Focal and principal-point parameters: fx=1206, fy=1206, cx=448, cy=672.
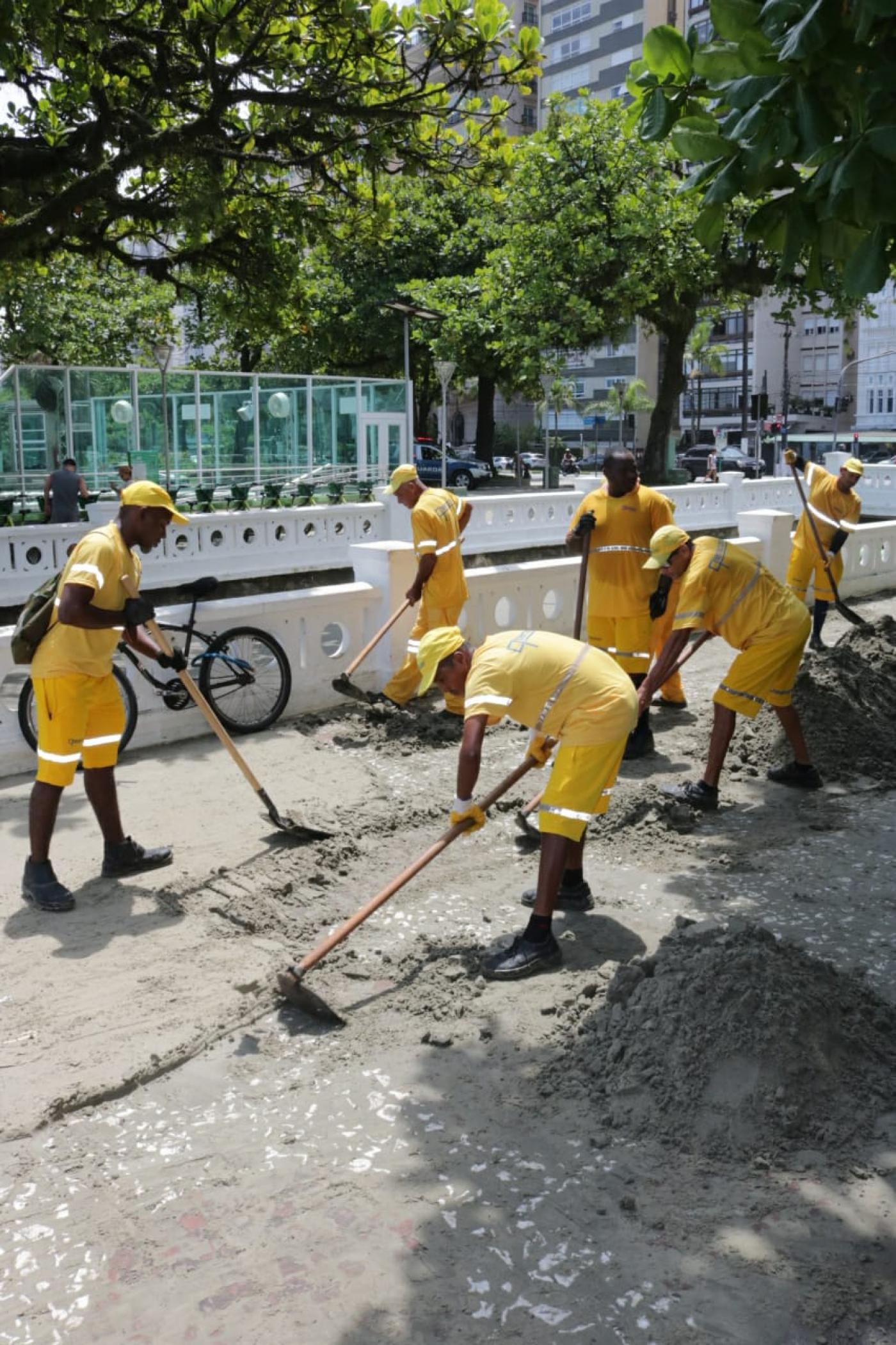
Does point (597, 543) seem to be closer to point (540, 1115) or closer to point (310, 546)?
point (540, 1115)

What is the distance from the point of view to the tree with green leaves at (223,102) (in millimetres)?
9266

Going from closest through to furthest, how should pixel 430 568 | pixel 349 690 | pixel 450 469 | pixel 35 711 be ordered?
1. pixel 35 711
2. pixel 430 568
3. pixel 349 690
4. pixel 450 469

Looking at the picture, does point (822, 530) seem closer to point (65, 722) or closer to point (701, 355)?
point (65, 722)

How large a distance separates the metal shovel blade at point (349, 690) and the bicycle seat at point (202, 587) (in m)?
1.35

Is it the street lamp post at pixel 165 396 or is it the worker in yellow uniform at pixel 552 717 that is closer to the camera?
the worker in yellow uniform at pixel 552 717

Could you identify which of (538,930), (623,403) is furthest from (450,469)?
(538,930)

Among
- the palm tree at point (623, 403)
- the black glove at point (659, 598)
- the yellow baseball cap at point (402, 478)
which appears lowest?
the black glove at point (659, 598)

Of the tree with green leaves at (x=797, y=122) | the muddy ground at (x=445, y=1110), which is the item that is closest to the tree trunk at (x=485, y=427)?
the muddy ground at (x=445, y=1110)

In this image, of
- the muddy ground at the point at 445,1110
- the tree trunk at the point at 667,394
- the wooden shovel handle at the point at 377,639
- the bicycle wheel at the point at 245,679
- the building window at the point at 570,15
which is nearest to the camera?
the muddy ground at the point at 445,1110

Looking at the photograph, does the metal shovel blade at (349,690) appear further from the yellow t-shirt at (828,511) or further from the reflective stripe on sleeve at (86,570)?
the yellow t-shirt at (828,511)

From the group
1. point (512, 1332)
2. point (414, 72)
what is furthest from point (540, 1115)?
point (414, 72)

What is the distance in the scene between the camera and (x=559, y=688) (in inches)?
179

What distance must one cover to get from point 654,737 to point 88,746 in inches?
157

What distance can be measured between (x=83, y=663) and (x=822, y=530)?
7.47 metres
